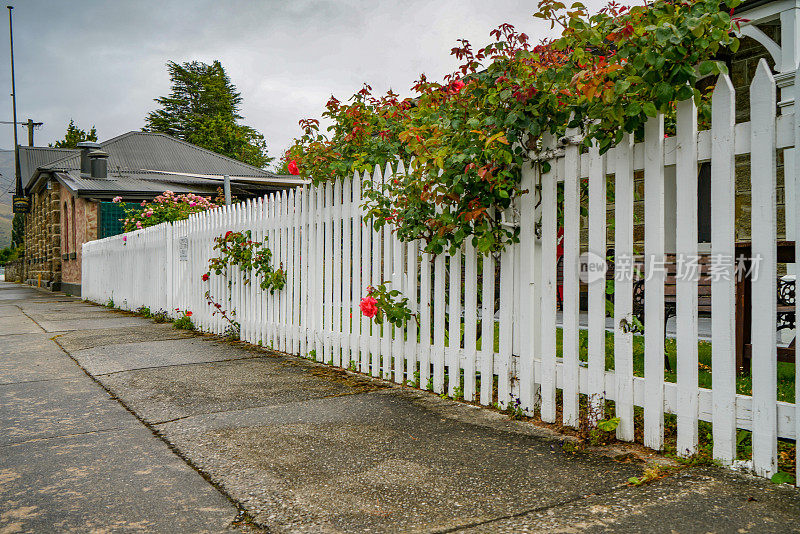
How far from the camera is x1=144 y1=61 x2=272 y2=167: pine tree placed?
50531 mm

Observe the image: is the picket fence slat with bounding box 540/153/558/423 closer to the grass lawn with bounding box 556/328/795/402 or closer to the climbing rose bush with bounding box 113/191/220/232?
the grass lawn with bounding box 556/328/795/402

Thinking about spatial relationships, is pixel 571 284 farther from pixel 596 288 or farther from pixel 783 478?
pixel 783 478

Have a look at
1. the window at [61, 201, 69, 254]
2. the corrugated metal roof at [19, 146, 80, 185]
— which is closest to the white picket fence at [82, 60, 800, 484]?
the window at [61, 201, 69, 254]

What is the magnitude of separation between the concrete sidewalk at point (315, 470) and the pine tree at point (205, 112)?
4813cm

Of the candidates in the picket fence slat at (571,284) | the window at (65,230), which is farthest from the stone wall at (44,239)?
the picket fence slat at (571,284)

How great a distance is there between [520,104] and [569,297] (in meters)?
1.03

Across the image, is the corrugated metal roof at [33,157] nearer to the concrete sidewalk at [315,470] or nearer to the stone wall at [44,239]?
the stone wall at [44,239]

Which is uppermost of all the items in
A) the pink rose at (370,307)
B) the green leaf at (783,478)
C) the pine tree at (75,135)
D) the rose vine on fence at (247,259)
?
the pine tree at (75,135)

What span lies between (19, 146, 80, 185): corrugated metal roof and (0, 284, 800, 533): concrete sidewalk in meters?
30.4

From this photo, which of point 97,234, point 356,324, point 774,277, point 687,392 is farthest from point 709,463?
point 97,234

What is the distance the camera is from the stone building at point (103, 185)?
734 inches

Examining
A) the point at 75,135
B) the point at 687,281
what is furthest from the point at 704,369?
the point at 75,135

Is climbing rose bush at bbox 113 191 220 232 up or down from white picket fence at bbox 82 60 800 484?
up

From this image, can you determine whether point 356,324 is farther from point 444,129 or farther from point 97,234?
point 97,234
